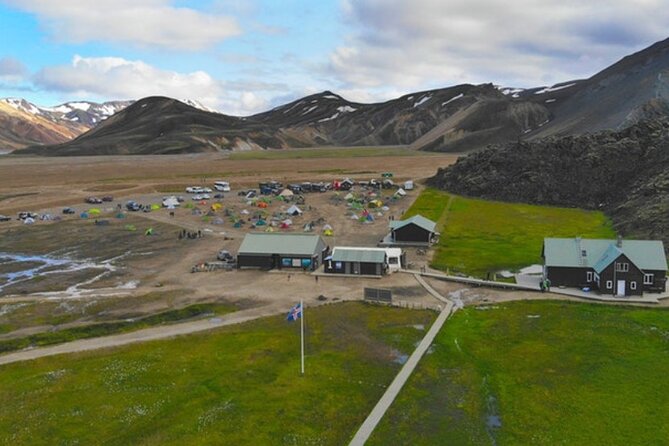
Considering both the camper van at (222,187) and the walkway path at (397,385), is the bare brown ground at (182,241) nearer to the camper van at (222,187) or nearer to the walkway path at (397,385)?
the camper van at (222,187)

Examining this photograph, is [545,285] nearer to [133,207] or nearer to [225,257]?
[225,257]

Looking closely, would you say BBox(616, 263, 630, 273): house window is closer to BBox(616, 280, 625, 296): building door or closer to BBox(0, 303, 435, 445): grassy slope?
BBox(616, 280, 625, 296): building door

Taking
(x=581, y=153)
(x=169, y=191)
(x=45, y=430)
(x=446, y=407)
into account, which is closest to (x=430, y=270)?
(x=446, y=407)

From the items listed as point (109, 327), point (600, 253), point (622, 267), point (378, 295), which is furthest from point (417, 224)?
point (109, 327)

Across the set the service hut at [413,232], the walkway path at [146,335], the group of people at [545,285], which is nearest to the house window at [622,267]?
the group of people at [545,285]

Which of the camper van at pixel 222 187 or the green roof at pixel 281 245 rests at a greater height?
the camper van at pixel 222 187

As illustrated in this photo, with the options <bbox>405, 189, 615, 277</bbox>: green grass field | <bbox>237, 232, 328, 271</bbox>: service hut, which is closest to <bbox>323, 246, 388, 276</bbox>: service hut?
<bbox>237, 232, 328, 271</bbox>: service hut
